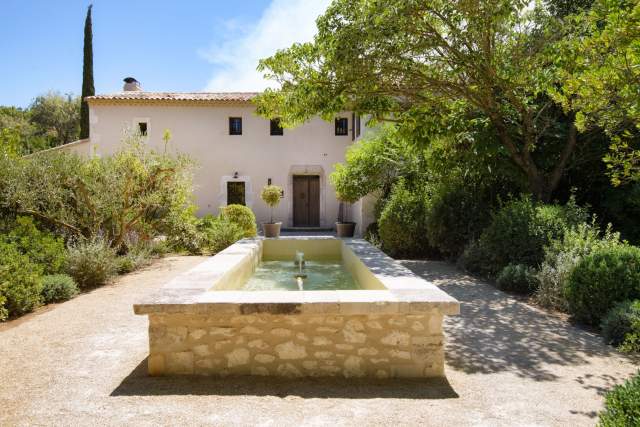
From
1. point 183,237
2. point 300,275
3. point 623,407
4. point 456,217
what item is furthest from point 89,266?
point 623,407

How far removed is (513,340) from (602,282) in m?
1.44

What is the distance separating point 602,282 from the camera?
511 centimetres

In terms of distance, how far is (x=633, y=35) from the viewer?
149 inches

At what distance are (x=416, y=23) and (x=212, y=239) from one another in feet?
23.7

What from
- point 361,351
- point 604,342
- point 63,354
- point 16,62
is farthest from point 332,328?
point 16,62

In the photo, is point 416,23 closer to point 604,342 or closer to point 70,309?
point 604,342

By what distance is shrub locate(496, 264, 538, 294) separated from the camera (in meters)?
6.72

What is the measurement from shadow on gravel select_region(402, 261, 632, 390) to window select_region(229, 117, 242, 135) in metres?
13.2

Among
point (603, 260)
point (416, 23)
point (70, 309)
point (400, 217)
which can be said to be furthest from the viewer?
point (400, 217)

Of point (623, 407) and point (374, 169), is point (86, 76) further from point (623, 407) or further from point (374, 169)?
point (623, 407)

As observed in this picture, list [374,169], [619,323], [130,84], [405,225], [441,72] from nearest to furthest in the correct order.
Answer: [619,323], [441,72], [405,225], [374,169], [130,84]

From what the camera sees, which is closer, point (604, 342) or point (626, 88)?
point (626, 88)

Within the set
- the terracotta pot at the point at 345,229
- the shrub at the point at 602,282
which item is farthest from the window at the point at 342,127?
the shrub at the point at 602,282

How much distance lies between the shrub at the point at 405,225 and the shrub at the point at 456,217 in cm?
61
